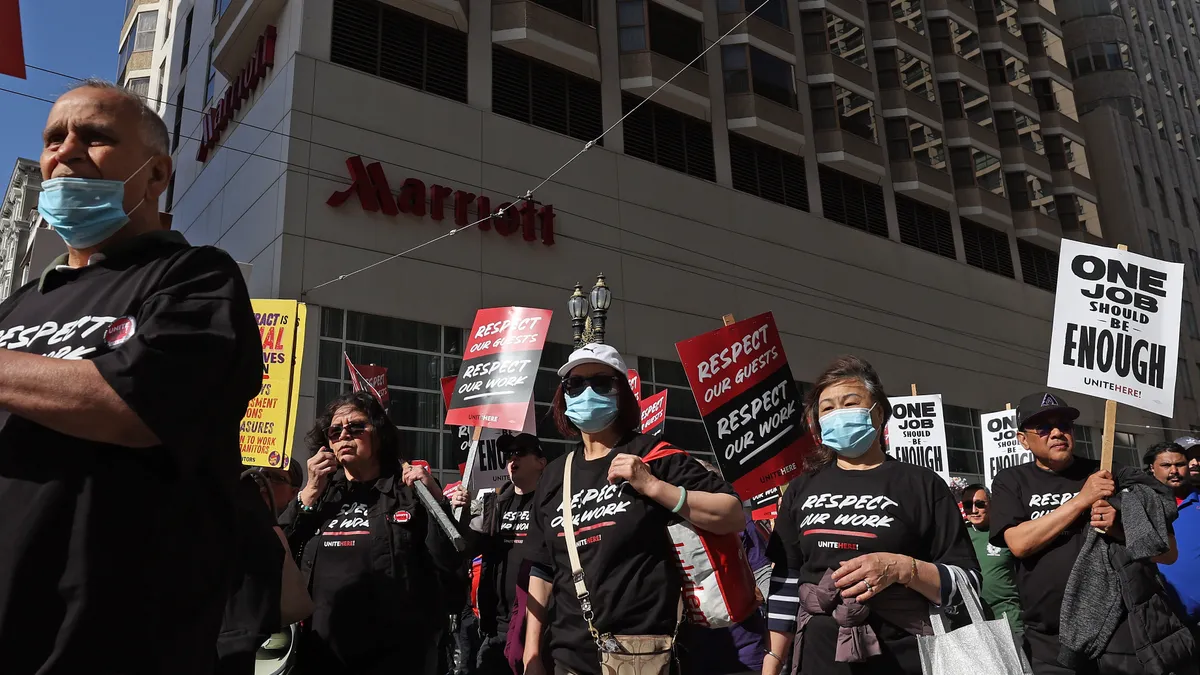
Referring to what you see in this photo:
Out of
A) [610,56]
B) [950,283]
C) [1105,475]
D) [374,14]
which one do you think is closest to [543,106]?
[610,56]

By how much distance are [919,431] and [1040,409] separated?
8.49 m

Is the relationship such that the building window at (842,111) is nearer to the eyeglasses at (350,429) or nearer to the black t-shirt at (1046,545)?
the black t-shirt at (1046,545)

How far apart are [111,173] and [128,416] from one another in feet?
2.10

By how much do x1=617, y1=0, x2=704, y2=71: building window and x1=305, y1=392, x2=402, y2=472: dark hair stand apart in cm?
1874

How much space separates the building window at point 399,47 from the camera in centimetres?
1798

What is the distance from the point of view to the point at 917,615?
323cm

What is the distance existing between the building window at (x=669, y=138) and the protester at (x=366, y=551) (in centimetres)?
1801

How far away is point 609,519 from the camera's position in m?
3.49

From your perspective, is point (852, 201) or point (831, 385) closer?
point (831, 385)

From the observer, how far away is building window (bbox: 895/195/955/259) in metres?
28.2

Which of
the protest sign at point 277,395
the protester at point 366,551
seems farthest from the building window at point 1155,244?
the protester at point 366,551

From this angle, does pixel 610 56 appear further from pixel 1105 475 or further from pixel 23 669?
pixel 23 669

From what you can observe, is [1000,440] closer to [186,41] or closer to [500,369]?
[500,369]

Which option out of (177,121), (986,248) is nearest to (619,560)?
(177,121)
